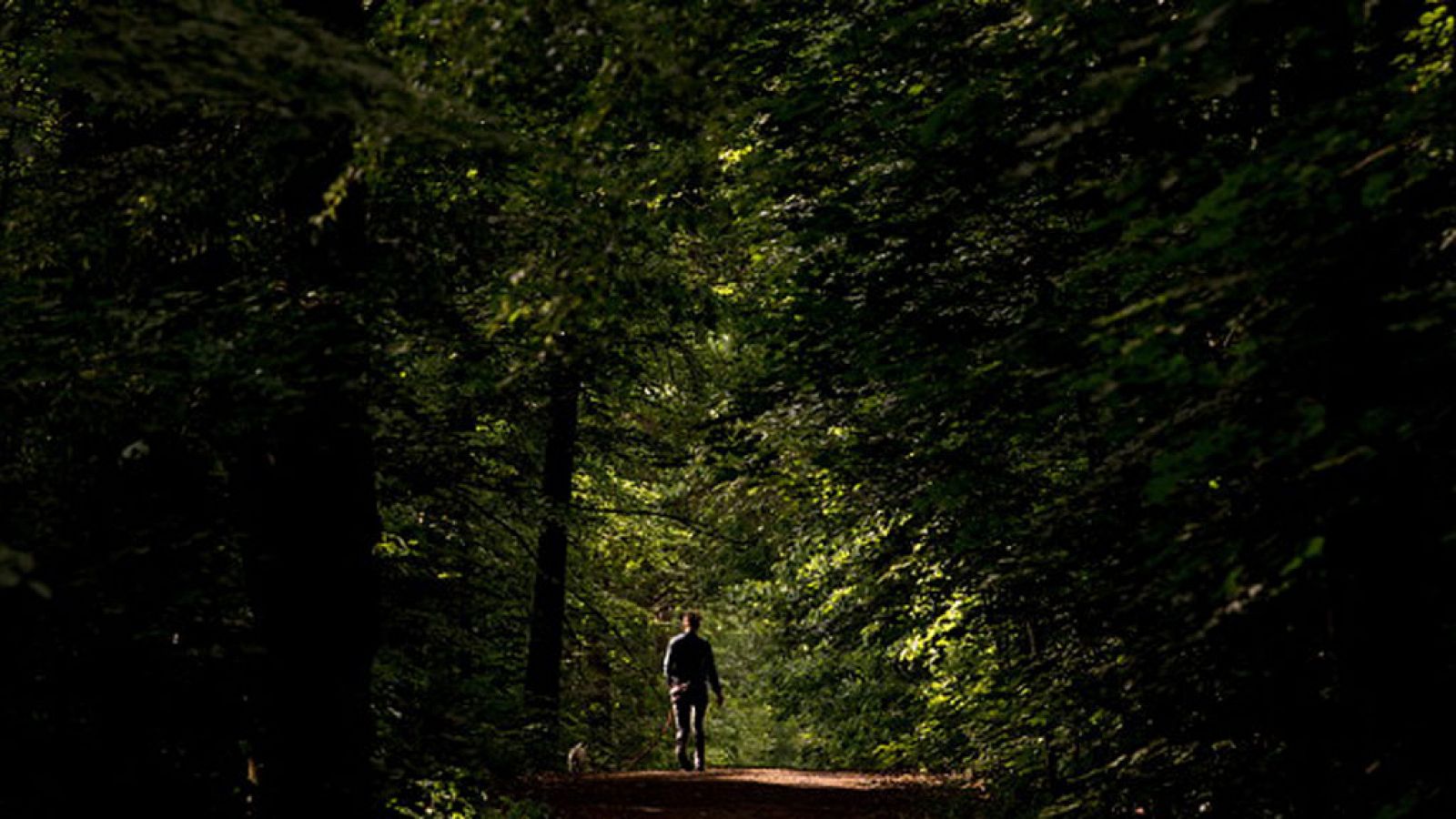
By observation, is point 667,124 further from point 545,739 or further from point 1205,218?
point 545,739

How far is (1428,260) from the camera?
5.25 m

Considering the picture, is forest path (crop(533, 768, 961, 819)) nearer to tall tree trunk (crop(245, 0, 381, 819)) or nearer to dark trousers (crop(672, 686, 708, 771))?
dark trousers (crop(672, 686, 708, 771))

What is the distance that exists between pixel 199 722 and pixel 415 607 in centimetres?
269

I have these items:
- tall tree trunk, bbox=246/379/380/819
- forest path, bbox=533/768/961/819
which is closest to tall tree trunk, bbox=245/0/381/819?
tall tree trunk, bbox=246/379/380/819

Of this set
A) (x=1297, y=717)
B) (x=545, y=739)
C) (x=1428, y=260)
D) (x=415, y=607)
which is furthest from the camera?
(x=545, y=739)

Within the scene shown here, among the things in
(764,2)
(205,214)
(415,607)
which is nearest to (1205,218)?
(764,2)

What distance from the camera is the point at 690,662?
634 inches

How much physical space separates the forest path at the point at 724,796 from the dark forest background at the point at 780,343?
209 centimetres

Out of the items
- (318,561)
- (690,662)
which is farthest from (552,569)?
(318,561)

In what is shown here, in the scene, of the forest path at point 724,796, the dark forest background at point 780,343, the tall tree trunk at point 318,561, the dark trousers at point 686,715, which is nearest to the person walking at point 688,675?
the dark trousers at point 686,715

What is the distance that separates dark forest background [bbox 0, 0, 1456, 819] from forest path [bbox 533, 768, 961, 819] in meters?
2.09

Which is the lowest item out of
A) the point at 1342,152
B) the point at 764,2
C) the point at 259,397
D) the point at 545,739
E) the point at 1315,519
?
the point at 545,739

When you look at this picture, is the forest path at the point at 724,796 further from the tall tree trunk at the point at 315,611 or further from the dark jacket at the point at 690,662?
the tall tree trunk at the point at 315,611

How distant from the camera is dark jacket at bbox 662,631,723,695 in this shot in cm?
1606
